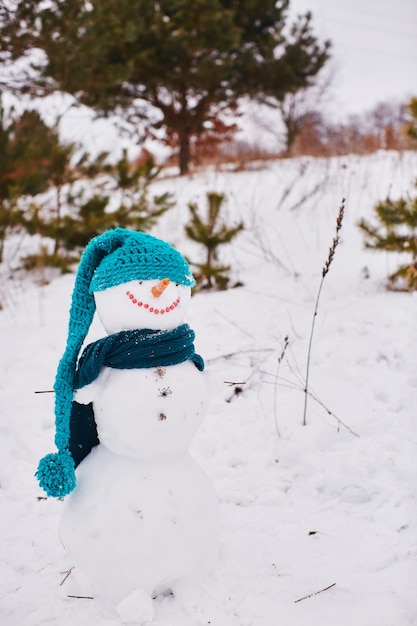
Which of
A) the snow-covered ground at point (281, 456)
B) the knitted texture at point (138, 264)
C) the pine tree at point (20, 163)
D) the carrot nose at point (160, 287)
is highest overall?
the pine tree at point (20, 163)

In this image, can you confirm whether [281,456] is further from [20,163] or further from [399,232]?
[20,163]

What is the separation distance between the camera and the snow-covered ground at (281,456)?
161 cm

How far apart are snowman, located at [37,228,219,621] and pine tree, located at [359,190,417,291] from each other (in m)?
2.62

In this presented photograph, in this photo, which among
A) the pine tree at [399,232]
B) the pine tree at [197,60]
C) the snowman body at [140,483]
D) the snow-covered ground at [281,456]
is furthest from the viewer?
the pine tree at [197,60]

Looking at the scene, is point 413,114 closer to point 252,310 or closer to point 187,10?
point 252,310

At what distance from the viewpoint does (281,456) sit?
8.00 ft

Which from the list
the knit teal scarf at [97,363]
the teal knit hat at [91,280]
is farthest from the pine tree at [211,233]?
the knit teal scarf at [97,363]

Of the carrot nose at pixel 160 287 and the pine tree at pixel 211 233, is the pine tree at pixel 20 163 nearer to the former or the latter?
the pine tree at pixel 211 233

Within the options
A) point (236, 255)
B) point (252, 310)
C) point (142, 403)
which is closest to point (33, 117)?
point (236, 255)

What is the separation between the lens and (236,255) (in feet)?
17.8

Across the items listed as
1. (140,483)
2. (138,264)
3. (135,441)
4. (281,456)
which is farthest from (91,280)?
(281,456)

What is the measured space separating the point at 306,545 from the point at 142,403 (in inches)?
39.0

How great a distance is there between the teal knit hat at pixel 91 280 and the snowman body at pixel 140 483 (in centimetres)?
5

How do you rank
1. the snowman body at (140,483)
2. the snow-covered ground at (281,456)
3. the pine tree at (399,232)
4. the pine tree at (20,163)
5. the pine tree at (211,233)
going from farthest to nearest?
the pine tree at (20,163) → the pine tree at (211,233) → the pine tree at (399,232) → the snow-covered ground at (281,456) → the snowman body at (140,483)
